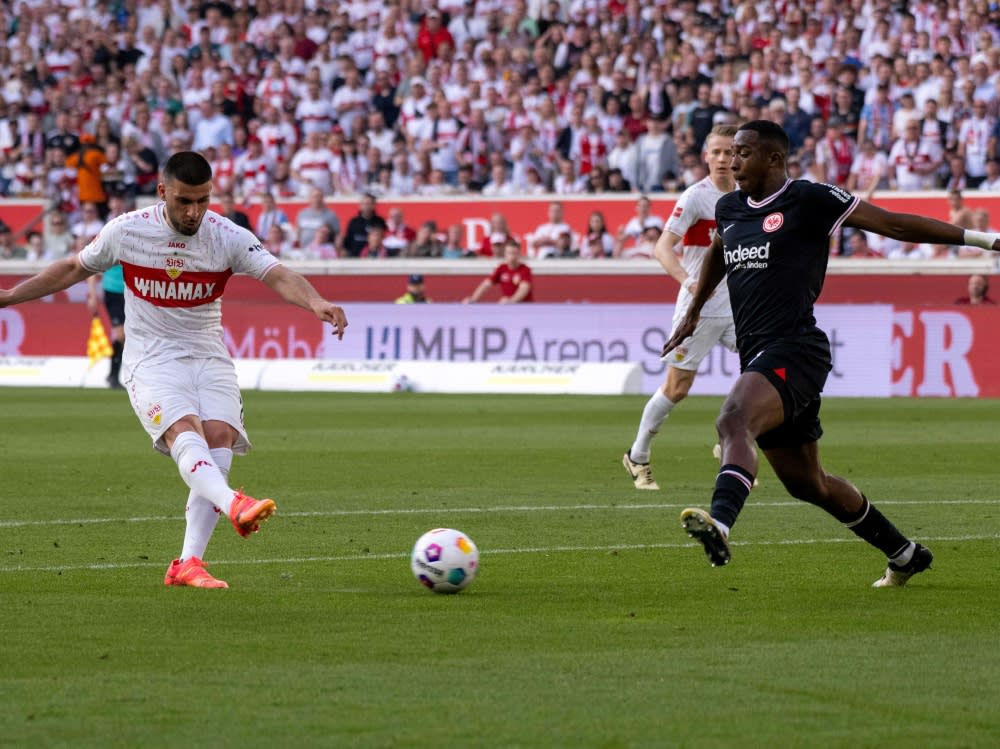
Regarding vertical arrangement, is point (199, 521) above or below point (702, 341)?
above

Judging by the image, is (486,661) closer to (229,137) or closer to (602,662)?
(602,662)

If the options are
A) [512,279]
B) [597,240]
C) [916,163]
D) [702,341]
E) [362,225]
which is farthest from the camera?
[362,225]

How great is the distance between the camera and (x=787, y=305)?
796 cm

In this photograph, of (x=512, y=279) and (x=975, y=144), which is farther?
(x=512, y=279)

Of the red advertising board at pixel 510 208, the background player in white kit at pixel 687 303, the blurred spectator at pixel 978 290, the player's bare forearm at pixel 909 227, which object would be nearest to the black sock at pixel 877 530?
the player's bare forearm at pixel 909 227

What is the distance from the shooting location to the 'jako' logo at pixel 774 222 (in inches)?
316

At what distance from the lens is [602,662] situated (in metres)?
6.21

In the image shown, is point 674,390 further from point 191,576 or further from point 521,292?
point 521,292

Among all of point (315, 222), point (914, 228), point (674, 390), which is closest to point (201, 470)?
point (914, 228)

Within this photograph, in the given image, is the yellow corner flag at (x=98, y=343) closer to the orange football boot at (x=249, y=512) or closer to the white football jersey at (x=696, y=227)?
the white football jersey at (x=696, y=227)

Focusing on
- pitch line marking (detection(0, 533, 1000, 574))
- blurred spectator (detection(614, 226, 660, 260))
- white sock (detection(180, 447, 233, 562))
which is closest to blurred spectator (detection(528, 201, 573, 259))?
blurred spectator (detection(614, 226, 660, 260))

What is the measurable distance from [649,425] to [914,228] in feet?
17.8

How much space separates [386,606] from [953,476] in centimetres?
749

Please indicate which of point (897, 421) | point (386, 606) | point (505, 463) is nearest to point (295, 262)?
point (897, 421)
